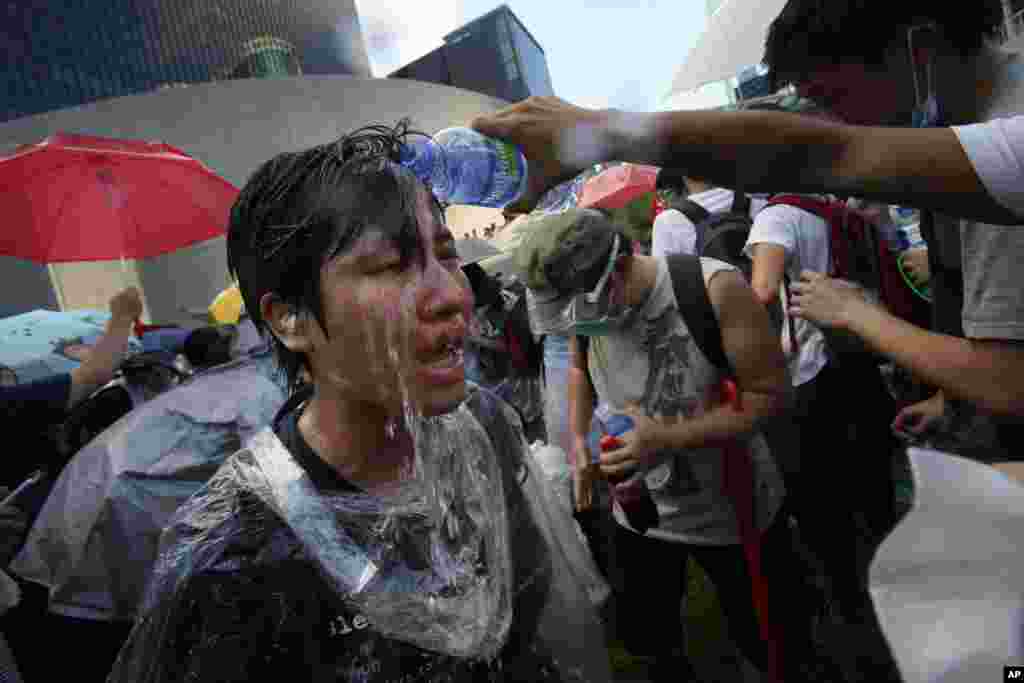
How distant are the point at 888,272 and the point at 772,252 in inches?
19.0

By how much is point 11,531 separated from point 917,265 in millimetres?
3953

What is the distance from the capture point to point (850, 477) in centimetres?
282

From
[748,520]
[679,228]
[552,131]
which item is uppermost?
[552,131]

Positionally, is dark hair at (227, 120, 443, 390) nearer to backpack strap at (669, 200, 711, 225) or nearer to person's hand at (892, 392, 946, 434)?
person's hand at (892, 392, 946, 434)

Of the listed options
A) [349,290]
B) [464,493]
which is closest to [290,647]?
[464,493]

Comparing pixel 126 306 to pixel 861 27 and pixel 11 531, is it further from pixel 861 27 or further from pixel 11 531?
pixel 861 27

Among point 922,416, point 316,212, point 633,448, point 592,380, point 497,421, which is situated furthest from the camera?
point 592,380

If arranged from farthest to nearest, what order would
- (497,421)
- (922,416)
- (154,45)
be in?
(154,45) < (922,416) < (497,421)

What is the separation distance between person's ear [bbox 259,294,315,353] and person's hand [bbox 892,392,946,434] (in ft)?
6.37

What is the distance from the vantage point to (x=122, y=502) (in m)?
2.20

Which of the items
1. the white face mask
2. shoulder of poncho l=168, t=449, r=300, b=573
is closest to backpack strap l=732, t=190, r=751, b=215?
the white face mask

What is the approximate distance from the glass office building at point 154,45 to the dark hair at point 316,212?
2152 cm

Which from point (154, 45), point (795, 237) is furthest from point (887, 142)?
point (154, 45)

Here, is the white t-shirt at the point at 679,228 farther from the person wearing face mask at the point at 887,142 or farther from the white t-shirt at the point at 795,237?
the person wearing face mask at the point at 887,142
